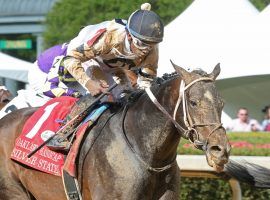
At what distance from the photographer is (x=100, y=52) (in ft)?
18.8

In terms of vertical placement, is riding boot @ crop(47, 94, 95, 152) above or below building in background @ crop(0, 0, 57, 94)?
above

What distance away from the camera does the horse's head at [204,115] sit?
15.5 ft

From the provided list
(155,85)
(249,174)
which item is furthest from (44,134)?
(249,174)

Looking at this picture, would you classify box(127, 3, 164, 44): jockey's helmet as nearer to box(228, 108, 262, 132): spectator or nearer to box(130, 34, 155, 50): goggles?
box(130, 34, 155, 50): goggles

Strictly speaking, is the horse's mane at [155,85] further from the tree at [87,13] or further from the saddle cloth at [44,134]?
the tree at [87,13]

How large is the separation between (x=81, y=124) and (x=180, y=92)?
3.25 feet

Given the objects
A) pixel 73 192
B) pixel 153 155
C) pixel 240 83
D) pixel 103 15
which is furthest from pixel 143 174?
pixel 103 15

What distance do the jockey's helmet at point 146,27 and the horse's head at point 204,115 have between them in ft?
1.36

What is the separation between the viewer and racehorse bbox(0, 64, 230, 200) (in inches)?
191

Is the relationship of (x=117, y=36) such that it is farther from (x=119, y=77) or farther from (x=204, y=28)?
(x=204, y=28)

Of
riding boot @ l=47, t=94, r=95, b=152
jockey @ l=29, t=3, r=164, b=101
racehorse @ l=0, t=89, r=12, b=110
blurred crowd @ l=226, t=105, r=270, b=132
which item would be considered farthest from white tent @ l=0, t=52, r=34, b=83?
riding boot @ l=47, t=94, r=95, b=152

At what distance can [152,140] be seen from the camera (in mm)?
5297

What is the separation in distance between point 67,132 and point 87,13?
18050mm

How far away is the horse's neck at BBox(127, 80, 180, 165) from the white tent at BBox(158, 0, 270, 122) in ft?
30.1
